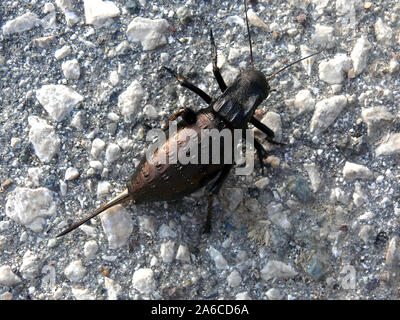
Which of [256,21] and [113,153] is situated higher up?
[256,21]

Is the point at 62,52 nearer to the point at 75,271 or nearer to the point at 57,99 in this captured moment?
the point at 57,99

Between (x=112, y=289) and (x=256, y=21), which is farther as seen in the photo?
(x=256, y=21)

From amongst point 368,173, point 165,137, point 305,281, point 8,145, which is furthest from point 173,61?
point 305,281

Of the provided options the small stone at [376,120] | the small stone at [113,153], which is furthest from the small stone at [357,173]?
the small stone at [113,153]

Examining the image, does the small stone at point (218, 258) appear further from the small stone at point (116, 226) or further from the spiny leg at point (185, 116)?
the spiny leg at point (185, 116)

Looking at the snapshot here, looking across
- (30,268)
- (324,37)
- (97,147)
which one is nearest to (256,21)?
(324,37)

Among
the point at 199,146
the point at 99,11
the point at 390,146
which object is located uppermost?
the point at 99,11
